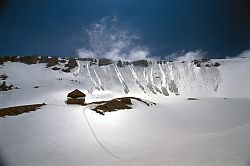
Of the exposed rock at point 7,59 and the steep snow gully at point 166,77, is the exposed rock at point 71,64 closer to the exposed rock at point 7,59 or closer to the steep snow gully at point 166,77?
the steep snow gully at point 166,77

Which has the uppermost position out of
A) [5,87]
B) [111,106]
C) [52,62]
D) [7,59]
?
[7,59]

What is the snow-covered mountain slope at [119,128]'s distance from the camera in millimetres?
4891

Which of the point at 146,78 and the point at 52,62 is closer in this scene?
the point at 146,78

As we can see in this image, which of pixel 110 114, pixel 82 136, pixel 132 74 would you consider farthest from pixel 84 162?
pixel 132 74

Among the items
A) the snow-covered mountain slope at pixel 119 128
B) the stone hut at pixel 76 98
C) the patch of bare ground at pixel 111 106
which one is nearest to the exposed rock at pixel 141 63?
the snow-covered mountain slope at pixel 119 128

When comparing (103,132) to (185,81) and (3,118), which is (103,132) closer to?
(3,118)

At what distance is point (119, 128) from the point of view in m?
10.4

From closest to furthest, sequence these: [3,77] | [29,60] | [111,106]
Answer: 1. [111,106]
2. [3,77]
3. [29,60]

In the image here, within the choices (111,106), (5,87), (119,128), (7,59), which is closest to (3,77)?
(5,87)

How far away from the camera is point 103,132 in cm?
900

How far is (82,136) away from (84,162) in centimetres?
227

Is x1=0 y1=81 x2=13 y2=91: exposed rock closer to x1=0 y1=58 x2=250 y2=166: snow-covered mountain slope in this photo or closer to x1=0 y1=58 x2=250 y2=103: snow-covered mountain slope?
x1=0 y1=58 x2=250 y2=166: snow-covered mountain slope

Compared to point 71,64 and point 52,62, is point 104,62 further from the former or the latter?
point 52,62

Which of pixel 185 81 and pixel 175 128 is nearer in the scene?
pixel 175 128
